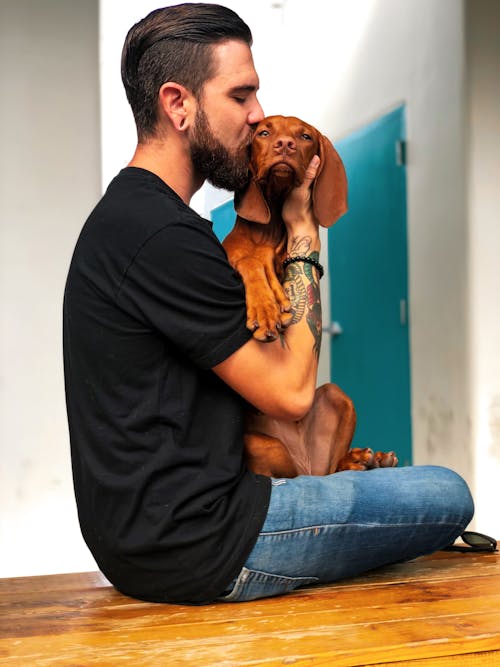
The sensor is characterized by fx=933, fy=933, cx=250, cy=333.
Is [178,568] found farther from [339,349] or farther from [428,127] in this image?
[339,349]

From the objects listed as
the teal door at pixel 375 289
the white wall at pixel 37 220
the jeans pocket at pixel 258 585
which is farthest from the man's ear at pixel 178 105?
the teal door at pixel 375 289

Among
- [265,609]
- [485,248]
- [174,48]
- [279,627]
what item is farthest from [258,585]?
[485,248]

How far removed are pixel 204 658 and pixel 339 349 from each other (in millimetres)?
3767

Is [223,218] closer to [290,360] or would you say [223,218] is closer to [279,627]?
[290,360]

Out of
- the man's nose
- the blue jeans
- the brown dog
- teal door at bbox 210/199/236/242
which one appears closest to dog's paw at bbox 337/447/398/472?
the brown dog

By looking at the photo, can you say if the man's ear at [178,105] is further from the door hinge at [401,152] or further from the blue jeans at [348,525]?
the door hinge at [401,152]

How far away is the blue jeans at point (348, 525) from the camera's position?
5.47 feet

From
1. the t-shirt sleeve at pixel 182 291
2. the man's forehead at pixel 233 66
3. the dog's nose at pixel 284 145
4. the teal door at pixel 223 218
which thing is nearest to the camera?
the t-shirt sleeve at pixel 182 291

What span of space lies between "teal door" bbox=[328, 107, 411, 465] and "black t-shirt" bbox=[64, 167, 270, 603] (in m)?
2.81

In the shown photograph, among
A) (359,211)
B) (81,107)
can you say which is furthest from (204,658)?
(359,211)

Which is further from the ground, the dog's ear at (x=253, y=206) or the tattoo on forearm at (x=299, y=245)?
the dog's ear at (x=253, y=206)

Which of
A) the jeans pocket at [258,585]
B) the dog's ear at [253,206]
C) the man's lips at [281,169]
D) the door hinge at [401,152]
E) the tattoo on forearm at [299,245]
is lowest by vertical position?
the jeans pocket at [258,585]

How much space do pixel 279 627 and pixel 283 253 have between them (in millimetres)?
824

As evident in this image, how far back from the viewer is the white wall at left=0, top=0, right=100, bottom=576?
3.22 meters
